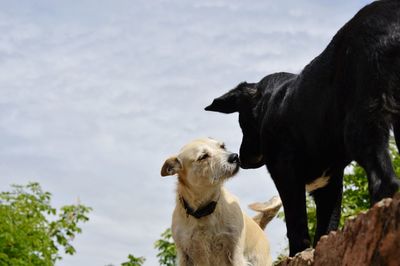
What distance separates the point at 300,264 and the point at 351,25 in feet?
6.26

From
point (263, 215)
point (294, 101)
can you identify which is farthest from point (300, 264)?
point (263, 215)

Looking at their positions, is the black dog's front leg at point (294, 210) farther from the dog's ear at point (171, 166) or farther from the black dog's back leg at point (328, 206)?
the dog's ear at point (171, 166)

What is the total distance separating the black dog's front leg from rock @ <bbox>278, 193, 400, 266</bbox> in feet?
5.53

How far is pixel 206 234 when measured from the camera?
26.9ft


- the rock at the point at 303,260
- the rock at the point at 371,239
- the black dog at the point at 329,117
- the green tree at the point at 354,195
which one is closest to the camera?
the rock at the point at 371,239

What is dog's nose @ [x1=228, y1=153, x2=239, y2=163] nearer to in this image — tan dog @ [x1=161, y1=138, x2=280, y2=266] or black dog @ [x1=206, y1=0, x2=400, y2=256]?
tan dog @ [x1=161, y1=138, x2=280, y2=266]

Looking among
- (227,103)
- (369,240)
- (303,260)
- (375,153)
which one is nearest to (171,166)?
(227,103)

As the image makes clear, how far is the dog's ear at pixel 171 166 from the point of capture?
859 centimetres

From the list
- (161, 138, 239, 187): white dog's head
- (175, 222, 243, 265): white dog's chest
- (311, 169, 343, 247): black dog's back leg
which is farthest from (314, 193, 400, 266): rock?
(161, 138, 239, 187): white dog's head

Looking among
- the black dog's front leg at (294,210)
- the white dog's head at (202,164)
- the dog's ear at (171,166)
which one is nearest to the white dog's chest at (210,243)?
the white dog's head at (202,164)

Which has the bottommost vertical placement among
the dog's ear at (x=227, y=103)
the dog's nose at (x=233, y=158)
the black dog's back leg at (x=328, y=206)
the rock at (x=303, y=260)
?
the rock at (x=303, y=260)

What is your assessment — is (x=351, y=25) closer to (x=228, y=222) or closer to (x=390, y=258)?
(x=390, y=258)

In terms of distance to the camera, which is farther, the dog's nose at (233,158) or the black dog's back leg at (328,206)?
the dog's nose at (233,158)

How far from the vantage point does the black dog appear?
5.32 m
